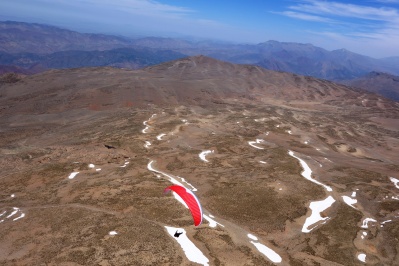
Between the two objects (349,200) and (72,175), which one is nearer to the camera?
(349,200)

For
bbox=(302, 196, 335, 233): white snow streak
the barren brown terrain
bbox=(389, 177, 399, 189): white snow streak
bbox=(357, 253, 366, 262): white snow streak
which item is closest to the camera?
the barren brown terrain

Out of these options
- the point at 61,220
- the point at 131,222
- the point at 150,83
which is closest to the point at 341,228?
the point at 131,222

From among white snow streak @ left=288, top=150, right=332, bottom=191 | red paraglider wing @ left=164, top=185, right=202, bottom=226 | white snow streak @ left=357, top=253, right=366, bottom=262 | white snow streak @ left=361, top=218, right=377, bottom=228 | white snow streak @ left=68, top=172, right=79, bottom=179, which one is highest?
red paraglider wing @ left=164, top=185, right=202, bottom=226

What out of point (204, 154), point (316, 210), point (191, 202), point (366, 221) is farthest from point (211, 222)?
point (204, 154)

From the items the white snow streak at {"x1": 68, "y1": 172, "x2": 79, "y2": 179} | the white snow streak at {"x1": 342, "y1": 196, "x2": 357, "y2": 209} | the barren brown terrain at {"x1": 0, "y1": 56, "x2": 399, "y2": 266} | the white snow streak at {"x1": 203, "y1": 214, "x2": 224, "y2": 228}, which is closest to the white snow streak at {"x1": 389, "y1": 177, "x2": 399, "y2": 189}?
the barren brown terrain at {"x1": 0, "y1": 56, "x2": 399, "y2": 266}

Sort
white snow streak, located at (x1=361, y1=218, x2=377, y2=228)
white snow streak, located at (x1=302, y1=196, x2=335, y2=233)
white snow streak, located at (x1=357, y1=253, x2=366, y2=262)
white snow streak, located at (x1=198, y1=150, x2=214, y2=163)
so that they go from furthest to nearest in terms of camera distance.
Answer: white snow streak, located at (x1=198, y1=150, x2=214, y2=163), white snow streak, located at (x1=361, y1=218, x2=377, y2=228), white snow streak, located at (x1=302, y1=196, x2=335, y2=233), white snow streak, located at (x1=357, y1=253, x2=366, y2=262)

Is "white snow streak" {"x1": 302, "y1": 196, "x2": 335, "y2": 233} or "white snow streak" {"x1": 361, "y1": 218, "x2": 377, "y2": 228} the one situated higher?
"white snow streak" {"x1": 361, "y1": 218, "x2": 377, "y2": 228}

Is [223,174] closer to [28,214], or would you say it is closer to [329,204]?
[329,204]

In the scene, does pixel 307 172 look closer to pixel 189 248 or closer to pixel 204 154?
pixel 204 154

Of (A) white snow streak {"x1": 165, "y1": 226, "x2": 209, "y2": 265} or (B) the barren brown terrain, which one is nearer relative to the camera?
(A) white snow streak {"x1": 165, "y1": 226, "x2": 209, "y2": 265}

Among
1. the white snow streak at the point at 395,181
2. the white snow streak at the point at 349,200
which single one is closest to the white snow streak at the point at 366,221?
the white snow streak at the point at 349,200

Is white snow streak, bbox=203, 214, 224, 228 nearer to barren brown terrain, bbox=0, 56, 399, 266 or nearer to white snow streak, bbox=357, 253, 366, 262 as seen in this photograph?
barren brown terrain, bbox=0, 56, 399, 266
